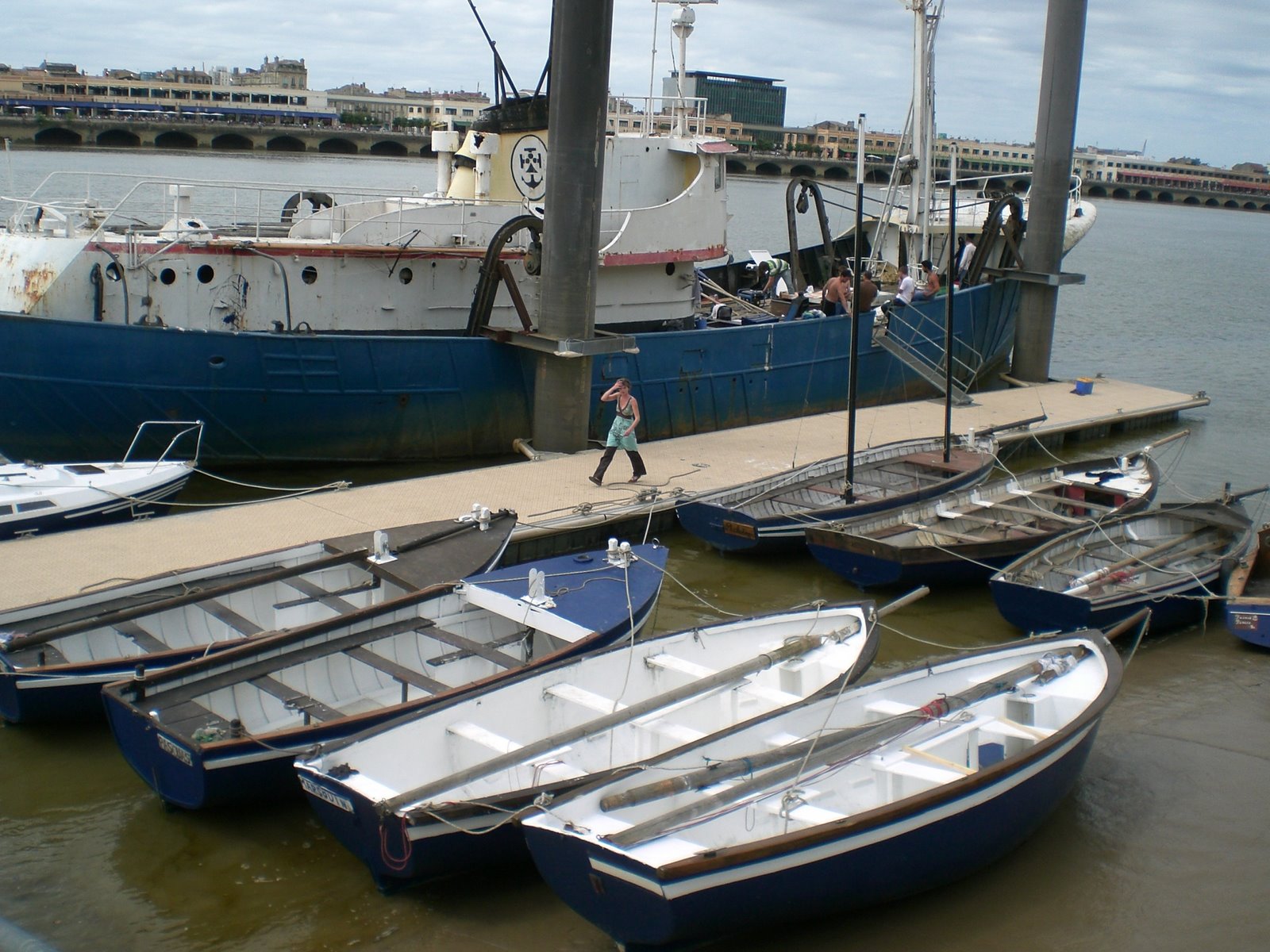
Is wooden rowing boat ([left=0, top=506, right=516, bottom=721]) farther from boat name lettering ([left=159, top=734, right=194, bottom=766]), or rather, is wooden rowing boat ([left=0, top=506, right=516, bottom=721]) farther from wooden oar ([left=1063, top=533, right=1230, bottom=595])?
wooden oar ([left=1063, top=533, right=1230, bottom=595])

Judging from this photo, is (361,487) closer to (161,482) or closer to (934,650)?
(161,482)

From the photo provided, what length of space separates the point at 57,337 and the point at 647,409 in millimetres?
7743

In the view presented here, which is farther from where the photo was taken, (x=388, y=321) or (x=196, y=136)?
(x=196, y=136)

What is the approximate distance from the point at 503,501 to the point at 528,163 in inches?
260

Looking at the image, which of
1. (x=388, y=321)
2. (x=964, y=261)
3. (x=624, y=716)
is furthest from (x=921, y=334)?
(x=624, y=716)

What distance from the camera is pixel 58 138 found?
75062 millimetres

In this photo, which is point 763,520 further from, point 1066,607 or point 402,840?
point 402,840

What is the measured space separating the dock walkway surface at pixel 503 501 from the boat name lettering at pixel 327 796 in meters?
4.11

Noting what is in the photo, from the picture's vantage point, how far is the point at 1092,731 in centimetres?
791

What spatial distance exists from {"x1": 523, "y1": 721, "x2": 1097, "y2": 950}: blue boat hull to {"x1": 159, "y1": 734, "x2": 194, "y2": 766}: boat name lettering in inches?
91.7

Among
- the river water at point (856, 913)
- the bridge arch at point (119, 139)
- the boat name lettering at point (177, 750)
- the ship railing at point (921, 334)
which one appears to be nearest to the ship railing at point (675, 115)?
the ship railing at point (921, 334)

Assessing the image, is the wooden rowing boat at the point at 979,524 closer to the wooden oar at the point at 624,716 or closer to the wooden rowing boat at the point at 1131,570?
the wooden rowing boat at the point at 1131,570

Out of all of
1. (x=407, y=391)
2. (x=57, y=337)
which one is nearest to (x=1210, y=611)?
(x=407, y=391)

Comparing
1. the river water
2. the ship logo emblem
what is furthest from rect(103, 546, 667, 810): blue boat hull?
the ship logo emblem
